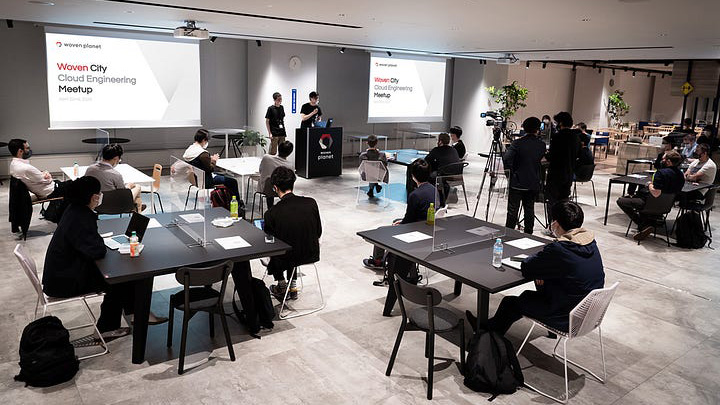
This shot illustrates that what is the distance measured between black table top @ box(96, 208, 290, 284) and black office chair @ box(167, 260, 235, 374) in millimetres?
198

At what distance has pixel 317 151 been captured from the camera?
1062cm

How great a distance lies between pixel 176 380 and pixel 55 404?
0.70 metres

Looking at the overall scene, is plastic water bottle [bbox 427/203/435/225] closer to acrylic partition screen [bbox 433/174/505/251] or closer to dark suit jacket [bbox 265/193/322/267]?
acrylic partition screen [bbox 433/174/505/251]

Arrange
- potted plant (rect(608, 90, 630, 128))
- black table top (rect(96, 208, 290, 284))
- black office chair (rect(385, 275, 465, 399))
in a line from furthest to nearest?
potted plant (rect(608, 90, 630, 128)) < black table top (rect(96, 208, 290, 284)) < black office chair (rect(385, 275, 465, 399))

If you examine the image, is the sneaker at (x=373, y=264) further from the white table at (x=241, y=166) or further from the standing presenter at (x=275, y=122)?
the standing presenter at (x=275, y=122)

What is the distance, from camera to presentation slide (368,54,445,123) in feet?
43.2

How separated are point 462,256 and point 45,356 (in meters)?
2.93

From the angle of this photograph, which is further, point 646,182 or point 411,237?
point 646,182

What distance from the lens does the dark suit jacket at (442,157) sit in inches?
320

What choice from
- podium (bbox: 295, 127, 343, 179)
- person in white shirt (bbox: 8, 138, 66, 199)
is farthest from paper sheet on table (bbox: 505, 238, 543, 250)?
podium (bbox: 295, 127, 343, 179)

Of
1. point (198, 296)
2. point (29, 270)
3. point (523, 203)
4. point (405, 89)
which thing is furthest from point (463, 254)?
point (405, 89)

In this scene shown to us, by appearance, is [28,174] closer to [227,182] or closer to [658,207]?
[227,182]

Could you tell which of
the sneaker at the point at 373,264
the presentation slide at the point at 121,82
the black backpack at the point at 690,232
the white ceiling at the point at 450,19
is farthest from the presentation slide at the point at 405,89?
the sneaker at the point at 373,264

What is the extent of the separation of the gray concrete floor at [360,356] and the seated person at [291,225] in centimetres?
53
